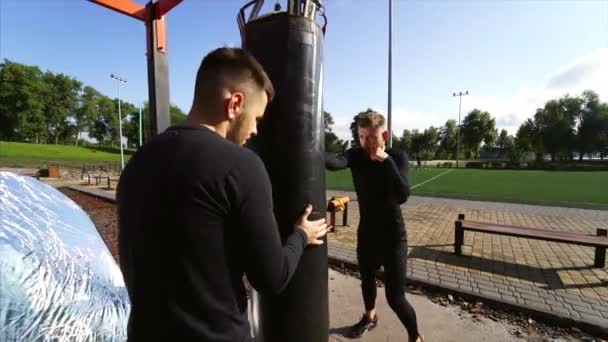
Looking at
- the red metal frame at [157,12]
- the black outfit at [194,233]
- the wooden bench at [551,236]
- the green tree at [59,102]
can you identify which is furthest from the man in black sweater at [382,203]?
the green tree at [59,102]

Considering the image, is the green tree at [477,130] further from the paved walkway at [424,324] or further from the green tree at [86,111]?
the green tree at [86,111]

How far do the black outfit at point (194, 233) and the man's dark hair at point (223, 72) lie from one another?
0.18 metres

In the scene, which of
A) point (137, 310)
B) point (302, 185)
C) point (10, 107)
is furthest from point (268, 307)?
point (10, 107)

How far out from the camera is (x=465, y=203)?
11766 millimetres

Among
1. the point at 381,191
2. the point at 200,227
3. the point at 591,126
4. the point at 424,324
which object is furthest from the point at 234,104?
the point at 591,126

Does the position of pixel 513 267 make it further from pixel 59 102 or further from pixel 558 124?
pixel 59 102

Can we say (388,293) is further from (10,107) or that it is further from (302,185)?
(10,107)

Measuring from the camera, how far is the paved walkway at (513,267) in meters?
3.78

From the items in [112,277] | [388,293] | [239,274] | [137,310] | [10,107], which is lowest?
[388,293]

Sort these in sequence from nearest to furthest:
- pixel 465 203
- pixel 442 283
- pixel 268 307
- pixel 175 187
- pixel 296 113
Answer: pixel 175 187 < pixel 296 113 < pixel 268 307 < pixel 442 283 < pixel 465 203

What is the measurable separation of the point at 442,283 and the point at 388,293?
1992 mm

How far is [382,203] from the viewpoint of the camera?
2.68 meters

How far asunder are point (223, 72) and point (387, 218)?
1969 millimetres

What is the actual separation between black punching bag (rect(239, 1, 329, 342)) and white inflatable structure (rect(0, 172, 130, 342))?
1040 mm
